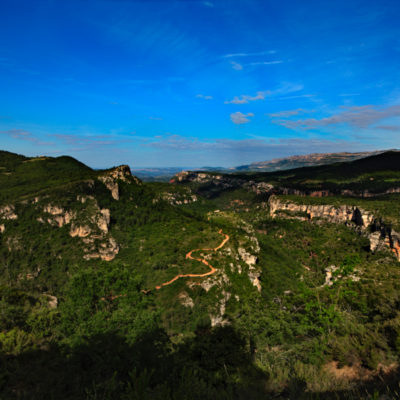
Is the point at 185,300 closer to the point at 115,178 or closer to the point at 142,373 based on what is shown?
the point at 142,373

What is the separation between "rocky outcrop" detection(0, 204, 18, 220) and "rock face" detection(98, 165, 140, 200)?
41220 millimetres

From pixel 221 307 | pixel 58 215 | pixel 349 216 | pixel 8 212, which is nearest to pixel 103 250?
pixel 58 215

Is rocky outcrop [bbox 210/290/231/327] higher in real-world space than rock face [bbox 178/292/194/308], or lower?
lower

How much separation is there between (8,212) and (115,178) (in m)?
51.7

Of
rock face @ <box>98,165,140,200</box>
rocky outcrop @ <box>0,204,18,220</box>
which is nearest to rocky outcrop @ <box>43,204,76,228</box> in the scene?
rocky outcrop @ <box>0,204,18,220</box>

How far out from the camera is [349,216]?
471ft

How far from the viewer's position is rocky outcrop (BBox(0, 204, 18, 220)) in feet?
316

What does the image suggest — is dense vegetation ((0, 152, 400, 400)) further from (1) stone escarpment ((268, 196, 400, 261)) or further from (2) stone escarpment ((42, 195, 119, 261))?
(1) stone escarpment ((268, 196, 400, 261))

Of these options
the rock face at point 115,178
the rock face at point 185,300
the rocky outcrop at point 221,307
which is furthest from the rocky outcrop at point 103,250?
the rocky outcrop at point 221,307

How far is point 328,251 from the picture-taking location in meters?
118

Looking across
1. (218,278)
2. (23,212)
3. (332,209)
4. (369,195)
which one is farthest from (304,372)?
(369,195)

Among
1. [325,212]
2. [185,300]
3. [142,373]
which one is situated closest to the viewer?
[142,373]

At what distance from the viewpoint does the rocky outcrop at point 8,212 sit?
316 ft

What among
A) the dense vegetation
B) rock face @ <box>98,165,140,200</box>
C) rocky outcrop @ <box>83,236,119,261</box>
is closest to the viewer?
the dense vegetation
